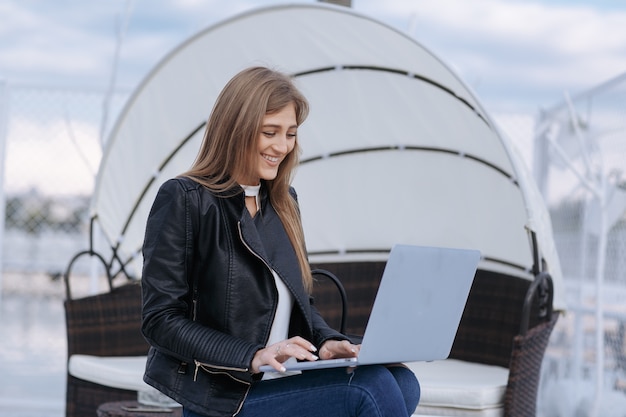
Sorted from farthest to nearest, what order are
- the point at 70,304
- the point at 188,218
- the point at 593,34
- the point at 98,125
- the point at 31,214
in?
the point at 593,34 → the point at 31,214 → the point at 98,125 → the point at 70,304 → the point at 188,218

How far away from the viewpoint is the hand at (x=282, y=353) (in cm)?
207

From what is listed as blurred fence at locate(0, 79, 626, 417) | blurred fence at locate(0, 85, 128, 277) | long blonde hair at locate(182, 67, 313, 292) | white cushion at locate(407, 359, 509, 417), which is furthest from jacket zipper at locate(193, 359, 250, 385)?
blurred fence at locate(0, 85, 128, 277)

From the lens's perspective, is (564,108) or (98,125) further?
(98,125)

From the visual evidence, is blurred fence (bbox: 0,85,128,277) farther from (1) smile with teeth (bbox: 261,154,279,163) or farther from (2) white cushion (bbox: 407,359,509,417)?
(1) smile with teeth (bbox: 261,154,279,163)

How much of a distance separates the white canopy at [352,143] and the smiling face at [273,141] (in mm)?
1772

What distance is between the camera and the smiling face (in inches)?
92.5

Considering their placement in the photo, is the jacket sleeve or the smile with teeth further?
the smile with teeth

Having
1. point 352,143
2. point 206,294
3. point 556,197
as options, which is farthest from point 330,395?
point 556,197

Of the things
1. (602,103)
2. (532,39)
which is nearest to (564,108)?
(602,103)

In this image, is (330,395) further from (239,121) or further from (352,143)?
(352,143)

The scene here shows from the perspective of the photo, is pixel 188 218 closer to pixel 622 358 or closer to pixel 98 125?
pixel 622 358

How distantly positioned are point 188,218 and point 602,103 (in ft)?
11.9

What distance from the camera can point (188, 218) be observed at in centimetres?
224

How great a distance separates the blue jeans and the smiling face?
21.3 inches
